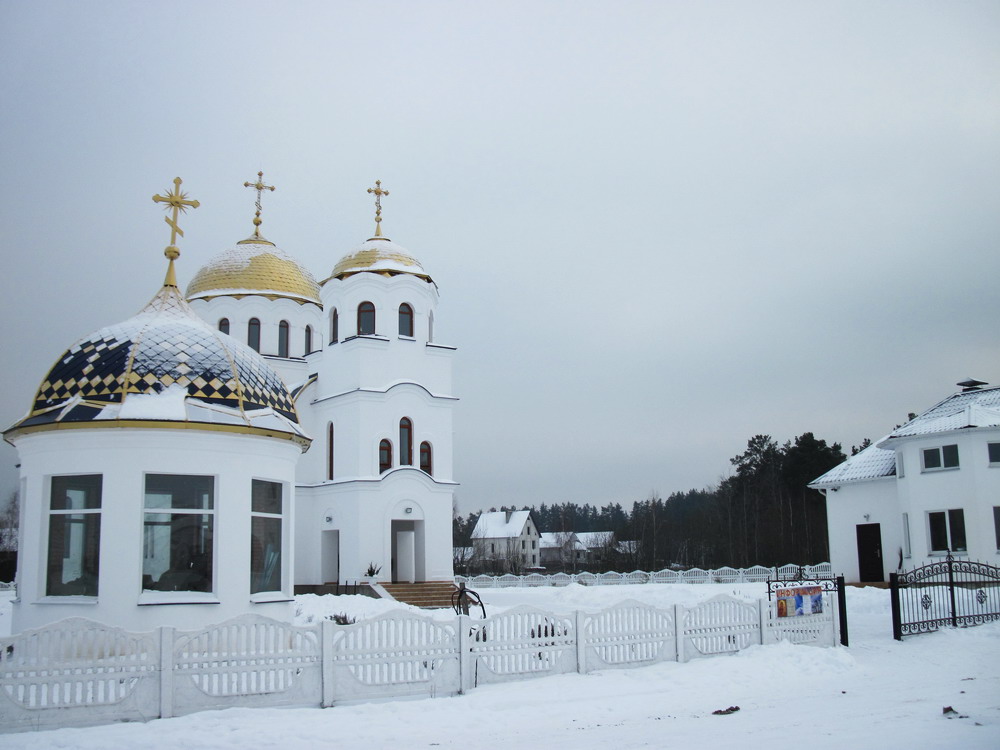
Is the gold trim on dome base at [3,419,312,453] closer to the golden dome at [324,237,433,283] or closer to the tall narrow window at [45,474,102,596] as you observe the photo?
the tall narrow window at [45,474,102,596]

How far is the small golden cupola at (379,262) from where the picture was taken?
100 feet

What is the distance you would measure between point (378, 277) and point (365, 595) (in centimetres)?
1022

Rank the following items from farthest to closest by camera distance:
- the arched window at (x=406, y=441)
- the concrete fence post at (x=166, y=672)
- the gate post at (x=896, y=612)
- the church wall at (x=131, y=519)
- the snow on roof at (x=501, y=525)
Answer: the snow on roof at (x=501, y=525)
the arched window at (x=406, y=441)
the gate post at (x=896, y=612)
the church wall at (x=131, y=519)
the concrete fence post at (x=166, y=672)

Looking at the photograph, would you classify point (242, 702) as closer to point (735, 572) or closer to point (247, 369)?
point (247, 369)

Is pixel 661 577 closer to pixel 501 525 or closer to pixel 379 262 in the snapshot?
pixel 379 262

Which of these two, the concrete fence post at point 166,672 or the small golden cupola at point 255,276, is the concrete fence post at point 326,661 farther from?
the small golden cupola at point 255,276

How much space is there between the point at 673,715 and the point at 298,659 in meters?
3.99

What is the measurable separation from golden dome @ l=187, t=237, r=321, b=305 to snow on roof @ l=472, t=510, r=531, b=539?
53.0 meters

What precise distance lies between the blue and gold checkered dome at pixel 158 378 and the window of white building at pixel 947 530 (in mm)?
19125

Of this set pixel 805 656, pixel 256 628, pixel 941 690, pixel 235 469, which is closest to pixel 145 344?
pixel 235 469

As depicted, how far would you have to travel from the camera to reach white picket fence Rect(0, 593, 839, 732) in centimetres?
897

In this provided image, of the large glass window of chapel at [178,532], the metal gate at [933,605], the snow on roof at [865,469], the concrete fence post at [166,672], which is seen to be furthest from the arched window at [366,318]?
the concrete fence post at [166,672]

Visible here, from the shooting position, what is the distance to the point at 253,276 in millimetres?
34219

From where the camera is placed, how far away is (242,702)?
376 inches
